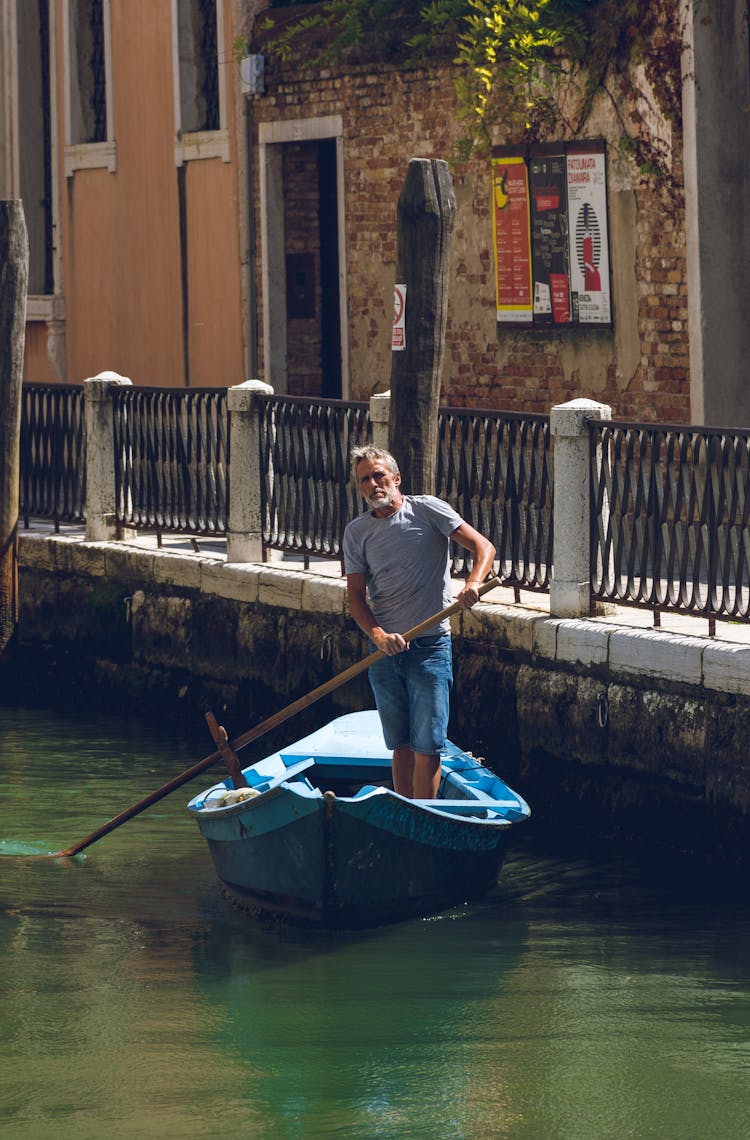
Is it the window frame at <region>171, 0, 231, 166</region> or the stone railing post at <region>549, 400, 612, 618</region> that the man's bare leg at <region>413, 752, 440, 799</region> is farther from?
the window frame at <region>171, 0, 231, 166</region>

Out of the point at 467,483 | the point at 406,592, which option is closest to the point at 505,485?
the point at 467,483

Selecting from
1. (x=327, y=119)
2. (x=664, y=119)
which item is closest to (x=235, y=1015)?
(x=664, y=119)

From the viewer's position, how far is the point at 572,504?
10688 millimetres

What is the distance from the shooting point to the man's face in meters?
9.03

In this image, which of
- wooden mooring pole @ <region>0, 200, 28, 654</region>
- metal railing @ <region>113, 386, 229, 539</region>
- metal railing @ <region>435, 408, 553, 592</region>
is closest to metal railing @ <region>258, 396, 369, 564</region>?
metal railing @ <region>113, 386, 229, 539</region>

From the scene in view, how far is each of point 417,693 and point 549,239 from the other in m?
5.39

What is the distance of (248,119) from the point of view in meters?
17.1

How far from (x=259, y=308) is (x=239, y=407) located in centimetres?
433

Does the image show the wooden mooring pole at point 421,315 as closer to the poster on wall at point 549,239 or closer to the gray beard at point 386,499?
the gray beard at point 386,499

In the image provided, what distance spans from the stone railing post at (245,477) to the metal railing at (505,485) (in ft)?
5.30

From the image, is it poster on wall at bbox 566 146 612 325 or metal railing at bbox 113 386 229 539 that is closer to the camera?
metal railing at bbox 113 386 229 539

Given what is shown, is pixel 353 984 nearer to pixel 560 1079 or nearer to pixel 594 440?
pixel 560 1079

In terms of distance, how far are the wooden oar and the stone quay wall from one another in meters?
0.73

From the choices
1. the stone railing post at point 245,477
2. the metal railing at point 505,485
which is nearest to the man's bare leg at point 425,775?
the metal railing at point 505,485
